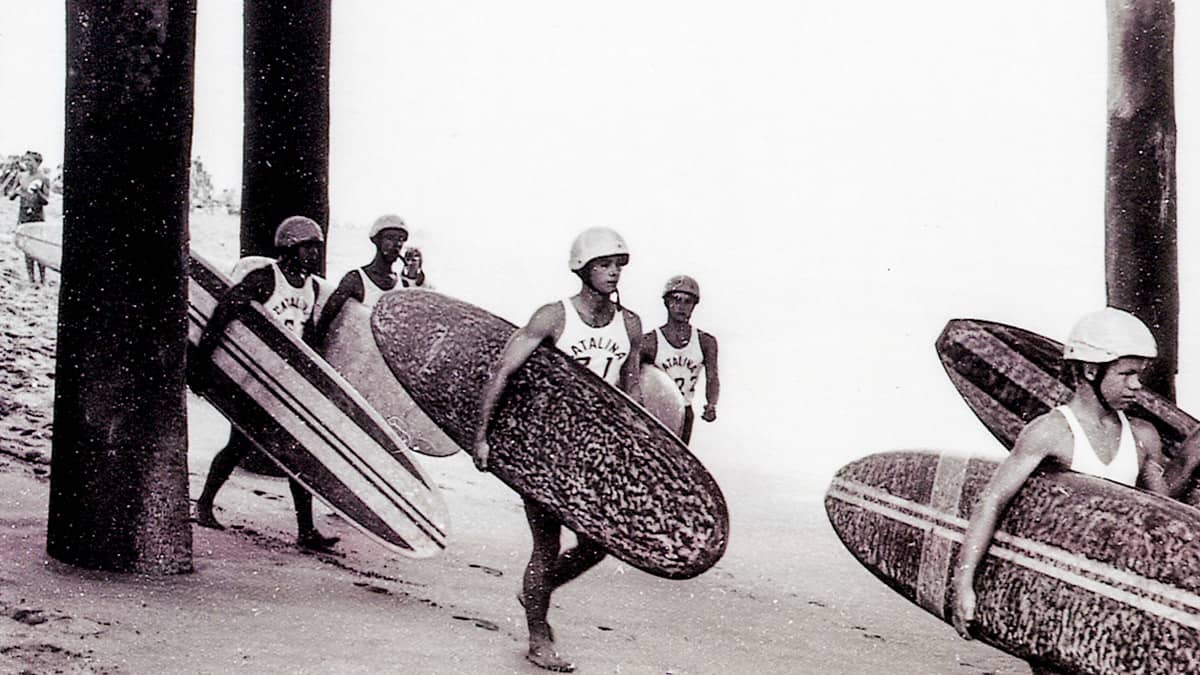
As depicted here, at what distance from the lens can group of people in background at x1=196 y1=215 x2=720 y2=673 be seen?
11.0 ft

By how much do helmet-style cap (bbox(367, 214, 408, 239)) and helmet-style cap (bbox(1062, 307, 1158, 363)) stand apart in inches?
92.5

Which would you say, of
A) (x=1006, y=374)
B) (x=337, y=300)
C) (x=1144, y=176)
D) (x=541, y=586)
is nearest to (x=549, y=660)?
(x=541, y=586)

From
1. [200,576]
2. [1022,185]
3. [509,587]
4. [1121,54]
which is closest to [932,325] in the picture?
[1022,185]

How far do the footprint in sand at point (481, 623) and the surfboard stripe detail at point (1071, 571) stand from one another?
3.56 feet

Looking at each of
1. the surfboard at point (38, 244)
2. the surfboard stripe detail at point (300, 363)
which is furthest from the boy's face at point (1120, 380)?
the surfboard at point (38, 244)

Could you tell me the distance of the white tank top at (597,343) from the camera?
3395mm

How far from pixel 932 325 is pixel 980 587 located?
204cm

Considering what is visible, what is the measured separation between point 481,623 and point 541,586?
34cm

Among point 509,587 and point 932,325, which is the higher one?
point 932,325

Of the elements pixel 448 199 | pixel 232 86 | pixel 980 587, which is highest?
pixel 232 86

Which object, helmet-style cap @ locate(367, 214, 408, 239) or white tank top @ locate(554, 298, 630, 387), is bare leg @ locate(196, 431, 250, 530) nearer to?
helmet-style cap @ locate(367, 214, 408, 239)

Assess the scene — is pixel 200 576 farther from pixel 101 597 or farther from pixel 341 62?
pixel 341 62

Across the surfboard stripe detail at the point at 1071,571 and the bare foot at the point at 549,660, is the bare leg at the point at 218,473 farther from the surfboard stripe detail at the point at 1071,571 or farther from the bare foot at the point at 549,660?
the surfboard stripe detail at the point at 1071,571

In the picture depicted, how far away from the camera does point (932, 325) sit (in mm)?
4973
